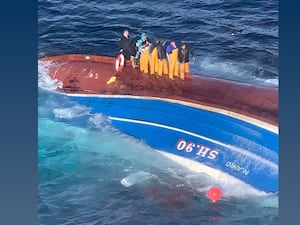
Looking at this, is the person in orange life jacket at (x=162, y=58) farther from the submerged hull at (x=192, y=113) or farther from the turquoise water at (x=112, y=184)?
the turquoise water at (x=112, y=184)

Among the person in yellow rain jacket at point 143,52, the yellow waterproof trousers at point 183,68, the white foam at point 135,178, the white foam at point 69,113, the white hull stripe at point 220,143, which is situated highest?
the person in yellow rain jacket at point 143,52

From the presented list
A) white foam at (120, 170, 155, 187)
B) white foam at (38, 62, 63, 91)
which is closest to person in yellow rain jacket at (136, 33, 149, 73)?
white foam at (38, 62, 63, 91)

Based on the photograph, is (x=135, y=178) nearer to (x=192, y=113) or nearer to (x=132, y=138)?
(x=132, y=138)

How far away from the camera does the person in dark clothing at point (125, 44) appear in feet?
12.9

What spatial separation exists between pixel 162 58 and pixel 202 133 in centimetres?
55

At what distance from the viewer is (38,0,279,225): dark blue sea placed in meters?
3.77

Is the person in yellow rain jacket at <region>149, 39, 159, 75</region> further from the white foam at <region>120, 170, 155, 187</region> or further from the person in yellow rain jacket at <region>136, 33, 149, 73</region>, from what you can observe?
the white foam at <region>120, 170, 155, 187</region>

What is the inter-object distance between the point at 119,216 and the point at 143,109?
2.28ft

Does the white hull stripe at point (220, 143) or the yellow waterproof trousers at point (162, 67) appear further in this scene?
the yellow waterproof trousers at point (162, 67)

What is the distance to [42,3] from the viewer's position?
4.00 metres

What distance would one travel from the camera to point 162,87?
12.8 ft

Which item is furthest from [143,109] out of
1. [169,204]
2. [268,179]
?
[268,179]

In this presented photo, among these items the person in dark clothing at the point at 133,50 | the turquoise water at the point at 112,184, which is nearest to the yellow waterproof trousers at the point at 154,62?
the person in dark clothing at the point at 133,50

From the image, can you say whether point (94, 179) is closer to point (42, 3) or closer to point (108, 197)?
point (108, 197)
